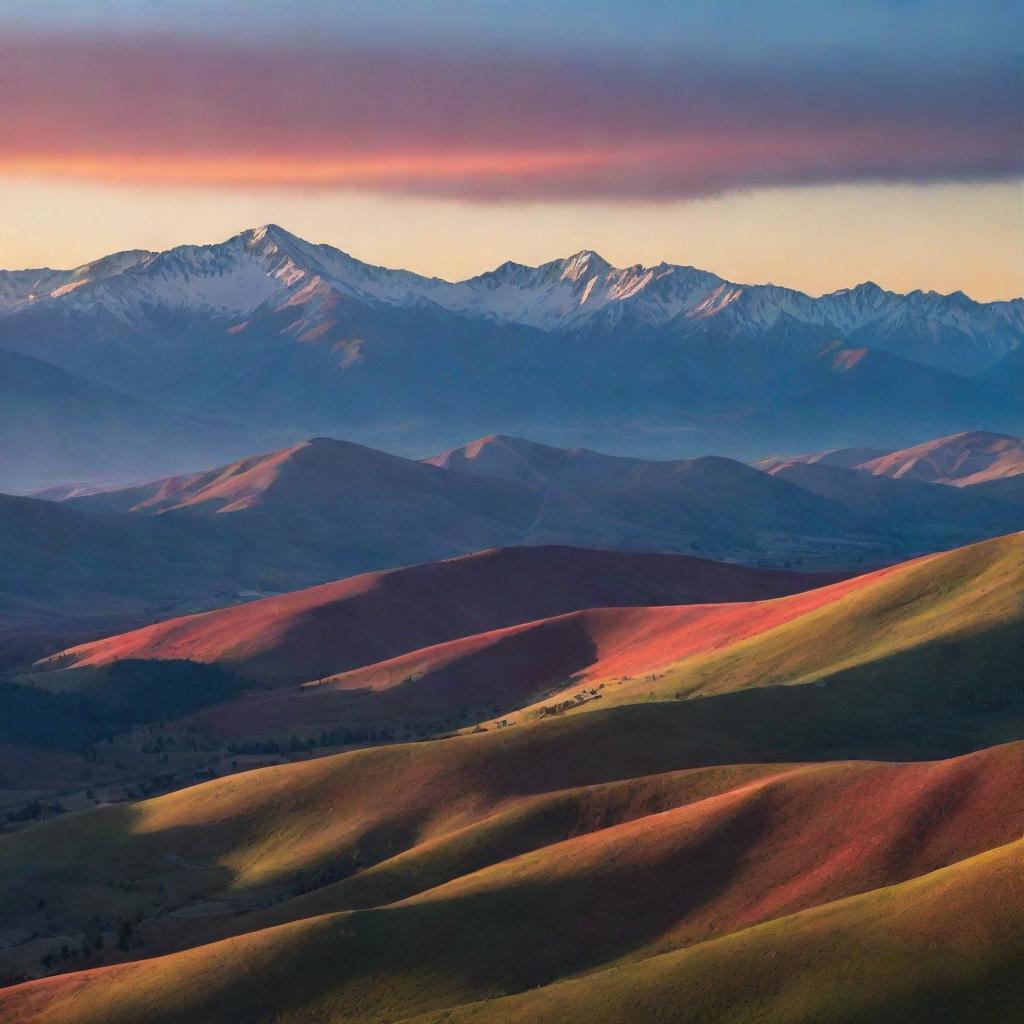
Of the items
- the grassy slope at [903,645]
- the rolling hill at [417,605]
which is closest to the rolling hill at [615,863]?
the grassy slope at [903,645]

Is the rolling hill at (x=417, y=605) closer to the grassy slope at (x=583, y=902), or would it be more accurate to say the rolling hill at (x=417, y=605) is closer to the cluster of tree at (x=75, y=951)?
the cluster of tree at (x=75, y=951)

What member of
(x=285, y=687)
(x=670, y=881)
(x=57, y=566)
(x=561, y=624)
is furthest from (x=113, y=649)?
(x=670, y=881)

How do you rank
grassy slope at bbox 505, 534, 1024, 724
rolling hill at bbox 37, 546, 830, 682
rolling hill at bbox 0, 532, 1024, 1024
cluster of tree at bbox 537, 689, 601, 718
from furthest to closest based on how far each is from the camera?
1. rolling hill at bbox 37, 546, 830, 682
2. cluster of tree at bbox 537, 689, 601, 718
3. grassy slope at bbox 505, 534, 1024, 724
4. rolling hill at bbox 0, 532, 1024, 1024

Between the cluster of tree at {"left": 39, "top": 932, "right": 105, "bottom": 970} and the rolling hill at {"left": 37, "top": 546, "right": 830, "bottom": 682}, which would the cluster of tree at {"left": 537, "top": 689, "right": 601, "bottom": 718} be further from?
the cluster of tree at {"left": 39, "top": 932, "right": 105, "bottom": 970}

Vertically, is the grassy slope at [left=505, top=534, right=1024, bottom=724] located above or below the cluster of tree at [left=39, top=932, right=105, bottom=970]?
above

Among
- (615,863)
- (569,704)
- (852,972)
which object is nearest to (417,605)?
(569,704)

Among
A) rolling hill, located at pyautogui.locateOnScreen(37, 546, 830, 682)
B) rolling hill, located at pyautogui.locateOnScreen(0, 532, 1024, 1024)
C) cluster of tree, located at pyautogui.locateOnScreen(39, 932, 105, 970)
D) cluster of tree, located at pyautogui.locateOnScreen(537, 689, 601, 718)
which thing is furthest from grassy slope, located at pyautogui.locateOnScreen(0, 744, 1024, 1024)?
rolling hill, located at pyautogui.locateOnScreen(37, 546, 830, 682)

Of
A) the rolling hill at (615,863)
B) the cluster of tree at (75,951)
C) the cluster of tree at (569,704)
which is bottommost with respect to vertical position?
the cluster of tree at (569,704)

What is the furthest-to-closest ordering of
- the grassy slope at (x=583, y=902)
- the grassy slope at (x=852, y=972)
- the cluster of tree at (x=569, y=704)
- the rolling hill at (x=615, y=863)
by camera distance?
1. the cluster of tree at (x=569, y=704)
2. the grassy slope at (x=583, y=902)
3. the rolling hill at (x=615, y=863)
4. the grassy slope at (x=852, y=972)

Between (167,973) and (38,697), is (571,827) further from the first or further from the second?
(38,697)

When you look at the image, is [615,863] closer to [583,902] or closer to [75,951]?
[583,902]

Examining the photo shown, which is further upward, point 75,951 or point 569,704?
point 75,951
